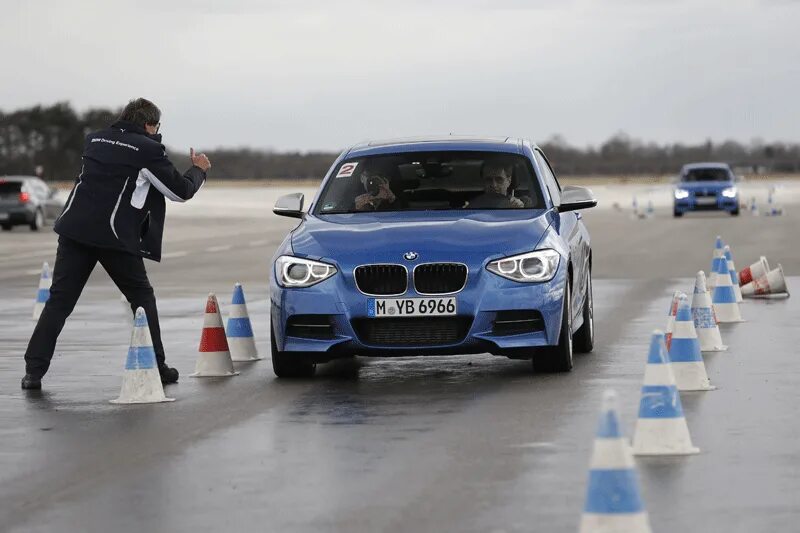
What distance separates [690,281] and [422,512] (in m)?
16.8

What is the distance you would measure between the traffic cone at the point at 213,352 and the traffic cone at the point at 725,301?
18.9 ft

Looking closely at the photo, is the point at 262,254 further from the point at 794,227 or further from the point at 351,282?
the point at 351,282

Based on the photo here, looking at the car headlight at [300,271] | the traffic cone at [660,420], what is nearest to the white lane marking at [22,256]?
the car headlight at [300,271]

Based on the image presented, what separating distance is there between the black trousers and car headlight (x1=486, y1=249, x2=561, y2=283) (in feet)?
7.67

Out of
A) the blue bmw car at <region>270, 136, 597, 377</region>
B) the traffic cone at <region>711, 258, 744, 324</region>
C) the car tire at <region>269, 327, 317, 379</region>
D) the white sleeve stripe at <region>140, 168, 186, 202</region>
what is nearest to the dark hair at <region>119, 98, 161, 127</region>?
the white sleeve stripe at <region>140, 168, 186, 202</region>

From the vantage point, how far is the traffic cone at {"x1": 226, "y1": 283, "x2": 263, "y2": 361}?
46.7ft

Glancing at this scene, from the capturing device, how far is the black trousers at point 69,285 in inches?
486

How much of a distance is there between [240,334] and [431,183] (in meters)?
1.93

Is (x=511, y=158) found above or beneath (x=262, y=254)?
above

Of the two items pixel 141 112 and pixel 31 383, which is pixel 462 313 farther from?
pixel 31 383

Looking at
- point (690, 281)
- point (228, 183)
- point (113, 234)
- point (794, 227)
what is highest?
point (113, 234)

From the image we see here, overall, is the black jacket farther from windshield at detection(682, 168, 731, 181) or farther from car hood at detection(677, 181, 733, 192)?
windshield at detection(682, 168, 731, 181)

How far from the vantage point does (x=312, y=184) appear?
136 meters

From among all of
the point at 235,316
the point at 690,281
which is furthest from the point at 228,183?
the point at 235,316
